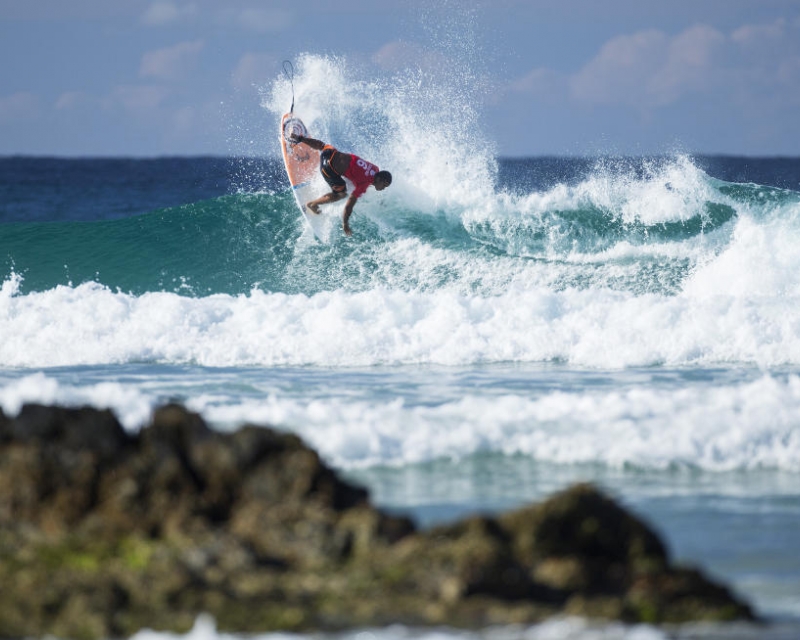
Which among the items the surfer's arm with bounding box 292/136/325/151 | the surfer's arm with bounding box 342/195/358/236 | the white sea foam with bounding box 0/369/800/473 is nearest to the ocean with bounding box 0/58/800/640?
the white sea foam with bounding box 0/369/800/473

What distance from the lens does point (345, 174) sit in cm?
1449

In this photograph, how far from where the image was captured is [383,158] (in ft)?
55.9

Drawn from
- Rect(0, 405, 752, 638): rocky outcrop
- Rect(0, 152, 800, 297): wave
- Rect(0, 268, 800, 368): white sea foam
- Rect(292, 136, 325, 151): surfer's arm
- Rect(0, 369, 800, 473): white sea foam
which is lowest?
Rect(0, 405, 752, 638): rocky outcrop

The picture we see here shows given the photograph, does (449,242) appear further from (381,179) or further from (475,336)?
(475,336)

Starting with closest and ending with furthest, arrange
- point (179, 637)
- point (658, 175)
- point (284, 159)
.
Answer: point (179, 637), point (284, 159), point (658, 175)

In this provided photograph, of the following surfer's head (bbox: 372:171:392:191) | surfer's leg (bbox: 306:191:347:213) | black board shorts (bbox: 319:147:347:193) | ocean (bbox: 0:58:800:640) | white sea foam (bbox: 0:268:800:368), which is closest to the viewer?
ocean (bbox: 0:58:800:640)

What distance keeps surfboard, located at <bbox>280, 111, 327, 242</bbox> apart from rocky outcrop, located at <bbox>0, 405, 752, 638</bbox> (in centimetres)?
1061

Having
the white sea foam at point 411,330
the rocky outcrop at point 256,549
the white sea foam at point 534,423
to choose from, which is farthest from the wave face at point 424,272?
the rocky outcrop at point 256,549

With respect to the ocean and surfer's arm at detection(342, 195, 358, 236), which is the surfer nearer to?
surfer's arm at detection(342, 195, 358, 236)

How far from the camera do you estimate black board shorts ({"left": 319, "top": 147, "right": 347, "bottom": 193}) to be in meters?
14.1

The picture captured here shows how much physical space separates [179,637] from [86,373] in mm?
7384

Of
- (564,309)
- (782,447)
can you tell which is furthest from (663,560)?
(564,309)

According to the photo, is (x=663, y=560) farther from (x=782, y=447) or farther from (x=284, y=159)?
(x=284, y=159)

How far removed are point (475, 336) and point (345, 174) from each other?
3.94 m
